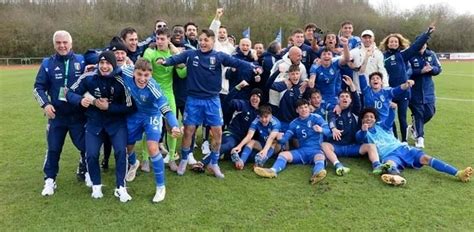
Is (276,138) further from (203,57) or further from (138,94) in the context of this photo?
(138,94)

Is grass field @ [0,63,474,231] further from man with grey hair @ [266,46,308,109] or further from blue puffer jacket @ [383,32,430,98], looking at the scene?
blue puffer jacket @ [383,32,430,98]

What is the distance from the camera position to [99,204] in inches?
193

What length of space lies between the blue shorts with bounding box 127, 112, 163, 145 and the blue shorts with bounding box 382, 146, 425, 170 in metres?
3.41

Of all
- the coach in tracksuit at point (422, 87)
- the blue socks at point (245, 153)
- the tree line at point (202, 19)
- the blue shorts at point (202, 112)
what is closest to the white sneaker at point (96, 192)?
the blue shorts at point (202, 112)

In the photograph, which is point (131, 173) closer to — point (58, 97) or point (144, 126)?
point (144, 126)

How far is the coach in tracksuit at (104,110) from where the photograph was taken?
16.1ft

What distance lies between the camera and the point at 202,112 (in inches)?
232

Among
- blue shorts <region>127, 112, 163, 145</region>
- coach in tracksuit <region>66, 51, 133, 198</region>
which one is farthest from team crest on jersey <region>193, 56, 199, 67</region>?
coach in tracksuit <region>66, 51, 133, 198</region>

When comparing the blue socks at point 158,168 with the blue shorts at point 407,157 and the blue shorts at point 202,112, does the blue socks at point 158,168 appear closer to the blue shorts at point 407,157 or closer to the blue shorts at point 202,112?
the blue shorts at point 202,112

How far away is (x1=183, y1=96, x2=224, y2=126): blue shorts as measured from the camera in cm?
585

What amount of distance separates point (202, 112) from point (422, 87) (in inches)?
180

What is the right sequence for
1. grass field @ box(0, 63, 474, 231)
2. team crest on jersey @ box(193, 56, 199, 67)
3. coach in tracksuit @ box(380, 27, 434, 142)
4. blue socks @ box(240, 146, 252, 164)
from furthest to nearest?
coach in tracksuit @ box(380, 27, 434, 142)
blue socks @ box(240, 146, 252, 164)
team crest on jersey @ box(193, 56, 199, 67)
grass field @ box(0, 63, 474, 231)

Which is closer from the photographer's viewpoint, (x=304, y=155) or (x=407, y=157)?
(x=407, y=157)

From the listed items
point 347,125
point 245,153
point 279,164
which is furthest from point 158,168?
point 347,125
